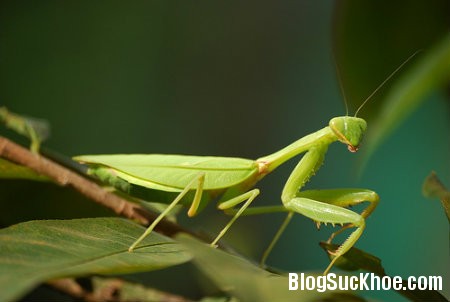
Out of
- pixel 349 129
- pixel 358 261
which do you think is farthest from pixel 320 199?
pixel 358 261

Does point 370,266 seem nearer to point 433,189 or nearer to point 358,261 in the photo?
point 358,261

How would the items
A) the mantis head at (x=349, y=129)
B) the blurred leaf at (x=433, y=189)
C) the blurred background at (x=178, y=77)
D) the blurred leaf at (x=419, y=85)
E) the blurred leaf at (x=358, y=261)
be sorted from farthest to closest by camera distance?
1. the blurred background at (x=178, y=77)
2. the mantis head at (x=349, y=129)
3. the blurred leaf at (x=358, y=261)
4. the blurred leaf at (x=433, y=189)
5. the blurred leaf at (x=419, y=85)

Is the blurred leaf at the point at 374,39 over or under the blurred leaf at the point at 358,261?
over

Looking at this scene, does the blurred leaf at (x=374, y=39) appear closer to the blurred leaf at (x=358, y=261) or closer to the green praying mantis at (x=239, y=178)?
the green praying mantis at (x=239, y=178)

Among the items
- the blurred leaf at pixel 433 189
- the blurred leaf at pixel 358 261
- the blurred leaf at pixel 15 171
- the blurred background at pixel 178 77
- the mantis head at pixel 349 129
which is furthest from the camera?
the blurred background at pixel 178 77

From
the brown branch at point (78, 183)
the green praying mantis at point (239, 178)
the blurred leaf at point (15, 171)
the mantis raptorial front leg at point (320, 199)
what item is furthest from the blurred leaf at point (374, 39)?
the blurred leaf at point (15, 171)

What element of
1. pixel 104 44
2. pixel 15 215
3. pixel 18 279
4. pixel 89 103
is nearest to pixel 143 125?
pixel 89 103

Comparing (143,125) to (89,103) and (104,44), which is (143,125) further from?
(104,44)
